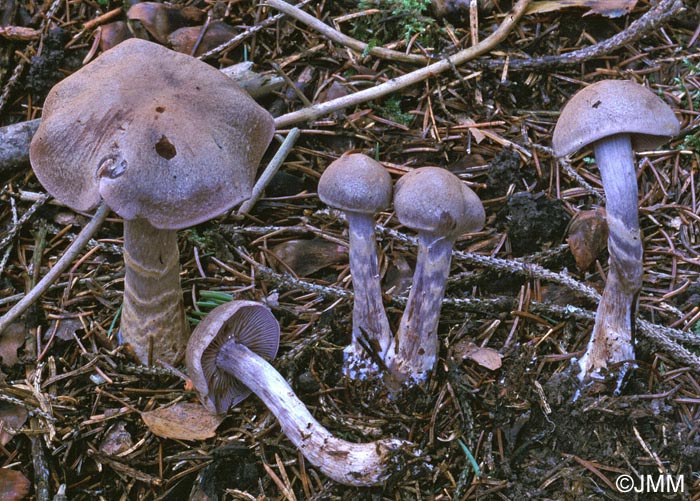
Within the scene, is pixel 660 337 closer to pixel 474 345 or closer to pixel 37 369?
pixel 474 345

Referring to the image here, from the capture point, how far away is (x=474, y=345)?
275 cm

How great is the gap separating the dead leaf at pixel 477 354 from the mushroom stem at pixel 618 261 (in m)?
0.36

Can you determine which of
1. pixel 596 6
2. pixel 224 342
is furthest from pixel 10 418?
pixel 596 6

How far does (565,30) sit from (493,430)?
2.35 metres

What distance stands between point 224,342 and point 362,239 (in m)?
0.76

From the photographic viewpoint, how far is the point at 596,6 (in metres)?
3.46

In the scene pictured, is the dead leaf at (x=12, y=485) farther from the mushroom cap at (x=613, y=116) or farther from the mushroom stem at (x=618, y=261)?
the mushroom cap at (x=613, y=116)

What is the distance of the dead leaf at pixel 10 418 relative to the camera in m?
2.55

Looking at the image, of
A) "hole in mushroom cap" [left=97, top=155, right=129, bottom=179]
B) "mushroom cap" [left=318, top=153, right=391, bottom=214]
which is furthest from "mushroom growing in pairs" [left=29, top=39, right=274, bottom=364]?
"mushroom cap" [left=318, top=153, right=391, bottom=214]

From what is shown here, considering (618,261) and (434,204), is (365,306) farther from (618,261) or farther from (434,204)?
(618,261)

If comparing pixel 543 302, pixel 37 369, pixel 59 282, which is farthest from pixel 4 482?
pixel 543 302

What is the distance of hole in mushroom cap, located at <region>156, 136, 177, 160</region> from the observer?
2152 millimetres

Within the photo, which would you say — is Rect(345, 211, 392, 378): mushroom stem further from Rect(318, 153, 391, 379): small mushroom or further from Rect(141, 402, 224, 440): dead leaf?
Rect(141, 402, 224, 440): dead leaf

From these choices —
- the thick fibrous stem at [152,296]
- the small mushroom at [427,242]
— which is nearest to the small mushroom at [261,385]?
the thick fibrous stem at [152,296]
